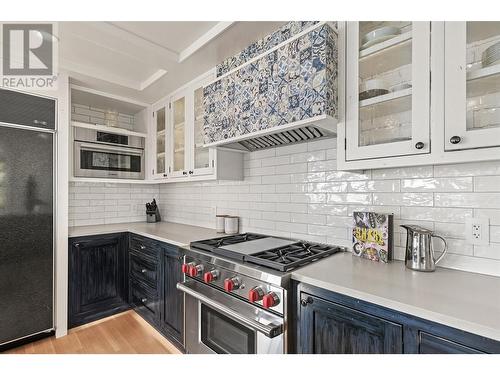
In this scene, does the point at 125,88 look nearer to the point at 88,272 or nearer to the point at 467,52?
the point at 88,272

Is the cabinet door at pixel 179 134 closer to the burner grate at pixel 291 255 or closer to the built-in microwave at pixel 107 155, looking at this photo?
the built-in microwave at pixel 107 155

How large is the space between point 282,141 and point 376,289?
3.94 ft

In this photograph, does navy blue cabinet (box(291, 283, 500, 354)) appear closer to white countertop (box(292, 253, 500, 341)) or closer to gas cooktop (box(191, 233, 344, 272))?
white countertop (box(292, 253, 500, 341))

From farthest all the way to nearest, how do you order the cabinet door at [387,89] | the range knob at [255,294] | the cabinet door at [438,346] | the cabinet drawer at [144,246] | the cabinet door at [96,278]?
1. the cabinet door at [96,278]
2. the cabinet drawer at [144,246]
3. the range knob at [255,294]
4. the cabinet door at [387,89]
5. the cabinet door at [438,346]

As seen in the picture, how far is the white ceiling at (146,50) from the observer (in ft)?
5.69

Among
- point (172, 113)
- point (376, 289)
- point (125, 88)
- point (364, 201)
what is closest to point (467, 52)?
point (364, 201)

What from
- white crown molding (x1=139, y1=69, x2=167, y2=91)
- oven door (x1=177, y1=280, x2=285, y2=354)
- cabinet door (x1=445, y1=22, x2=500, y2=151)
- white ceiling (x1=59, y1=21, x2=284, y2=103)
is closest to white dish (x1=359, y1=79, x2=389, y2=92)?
cabinet door (x1=445, y1=22, x2=500, y2=151)

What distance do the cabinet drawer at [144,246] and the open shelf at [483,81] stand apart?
7.29 ft

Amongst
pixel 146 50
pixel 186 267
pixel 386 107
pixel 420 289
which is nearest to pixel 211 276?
pixel 186 267

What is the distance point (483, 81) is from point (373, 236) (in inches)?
33.7

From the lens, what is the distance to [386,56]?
4.32 ft

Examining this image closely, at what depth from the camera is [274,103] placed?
1563 mm

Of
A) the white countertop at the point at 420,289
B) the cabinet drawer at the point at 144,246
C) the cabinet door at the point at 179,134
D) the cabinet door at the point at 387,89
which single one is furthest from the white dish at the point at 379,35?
the cabinet drawer at the point at 144,246

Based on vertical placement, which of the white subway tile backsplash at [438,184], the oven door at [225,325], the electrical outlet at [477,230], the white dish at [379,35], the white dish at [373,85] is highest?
the white dish at [379,35]
